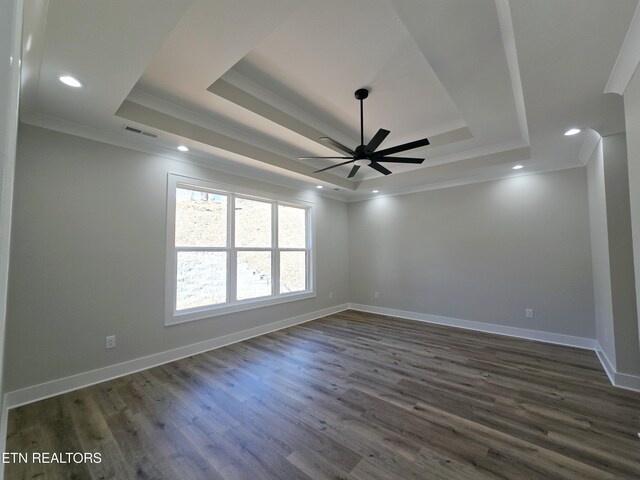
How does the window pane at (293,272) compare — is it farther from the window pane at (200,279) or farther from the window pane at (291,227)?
the window pane at (200,279)

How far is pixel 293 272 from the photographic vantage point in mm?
5242

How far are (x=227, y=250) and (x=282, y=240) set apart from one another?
3.88 ft

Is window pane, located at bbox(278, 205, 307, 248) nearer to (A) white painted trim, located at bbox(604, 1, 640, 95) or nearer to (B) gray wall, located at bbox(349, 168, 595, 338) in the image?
(B) gray wall, located at bbox(349, 168, 595, 338)

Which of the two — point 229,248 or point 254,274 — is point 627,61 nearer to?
point 229,248

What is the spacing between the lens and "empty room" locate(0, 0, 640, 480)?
5.67 ft

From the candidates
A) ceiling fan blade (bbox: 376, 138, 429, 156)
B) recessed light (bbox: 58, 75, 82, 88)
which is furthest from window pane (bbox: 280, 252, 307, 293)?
recessed light (bbox: 58, 75, 82, 88)

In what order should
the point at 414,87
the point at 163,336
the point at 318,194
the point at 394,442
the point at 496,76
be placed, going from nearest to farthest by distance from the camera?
the point at 394,442 → the point at 496,76 → the point at 414,87 → the point at 163,336 → the point at 318,194

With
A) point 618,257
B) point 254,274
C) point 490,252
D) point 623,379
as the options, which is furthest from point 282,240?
point 623,379

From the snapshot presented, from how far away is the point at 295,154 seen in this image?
13.6ft

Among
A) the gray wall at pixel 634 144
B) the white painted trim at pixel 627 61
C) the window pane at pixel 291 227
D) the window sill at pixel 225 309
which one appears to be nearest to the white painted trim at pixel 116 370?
the window sill at pixel 225 309

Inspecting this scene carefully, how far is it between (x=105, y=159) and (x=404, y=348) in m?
4.27

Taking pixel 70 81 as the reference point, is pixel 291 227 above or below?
below

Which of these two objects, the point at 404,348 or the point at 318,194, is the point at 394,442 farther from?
the point at 318,194

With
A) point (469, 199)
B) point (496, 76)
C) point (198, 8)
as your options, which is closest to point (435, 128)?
point (496, 76)
